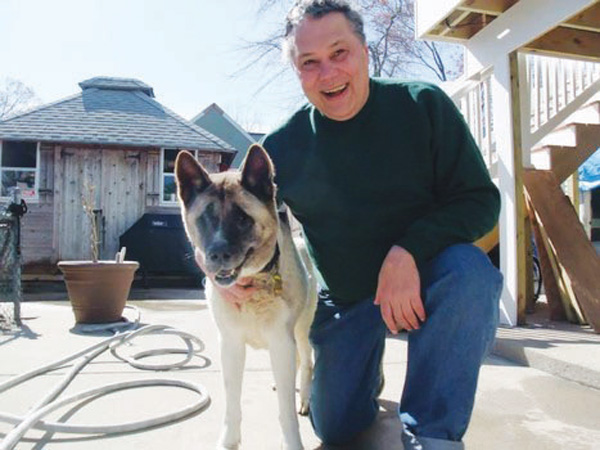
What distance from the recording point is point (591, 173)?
Result: 8648 millimetres

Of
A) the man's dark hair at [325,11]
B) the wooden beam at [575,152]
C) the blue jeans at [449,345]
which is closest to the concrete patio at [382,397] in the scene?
the blue jeans at [449,345]

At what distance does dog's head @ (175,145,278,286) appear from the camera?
1.84 metres

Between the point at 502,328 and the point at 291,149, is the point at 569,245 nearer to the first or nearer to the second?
the point at 502,328

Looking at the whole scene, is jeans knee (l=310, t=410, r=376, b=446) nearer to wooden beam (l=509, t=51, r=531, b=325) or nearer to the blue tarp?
wooden beam (l=509, t=51, r=531, b=325)

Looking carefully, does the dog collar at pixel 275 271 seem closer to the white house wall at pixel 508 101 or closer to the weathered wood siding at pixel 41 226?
the white house wall at pixel 508 101

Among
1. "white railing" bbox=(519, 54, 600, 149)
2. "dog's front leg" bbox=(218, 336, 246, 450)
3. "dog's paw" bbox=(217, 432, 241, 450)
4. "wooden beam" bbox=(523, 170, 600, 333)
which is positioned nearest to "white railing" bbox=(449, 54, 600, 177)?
"white railing" bbox=(519, 54, 600, 149)

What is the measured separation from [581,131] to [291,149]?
398cm

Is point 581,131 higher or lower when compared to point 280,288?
higher

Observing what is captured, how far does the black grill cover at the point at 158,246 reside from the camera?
10.0m

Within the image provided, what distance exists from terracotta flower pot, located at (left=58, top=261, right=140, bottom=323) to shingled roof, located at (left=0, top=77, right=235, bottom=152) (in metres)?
6.80

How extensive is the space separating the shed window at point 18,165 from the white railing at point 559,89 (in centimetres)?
1048

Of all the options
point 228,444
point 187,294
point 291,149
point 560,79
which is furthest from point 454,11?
point 187,294

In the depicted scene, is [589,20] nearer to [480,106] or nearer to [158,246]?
[480,106]

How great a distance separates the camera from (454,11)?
4543 mm
